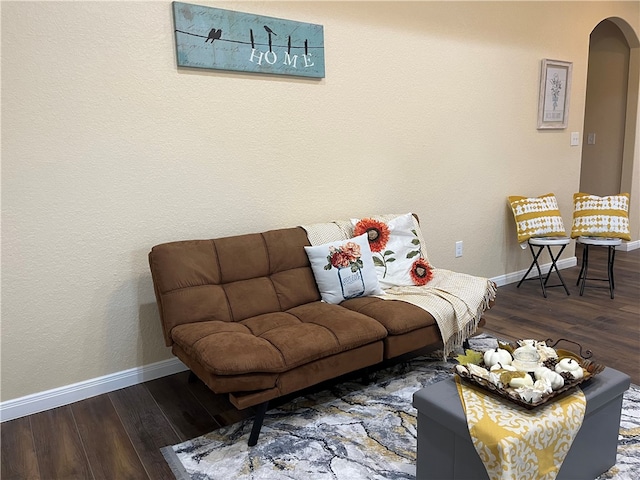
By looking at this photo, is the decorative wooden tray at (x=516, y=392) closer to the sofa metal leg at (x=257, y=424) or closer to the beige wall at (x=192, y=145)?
the sofa metal leg at (x=257, y=424)

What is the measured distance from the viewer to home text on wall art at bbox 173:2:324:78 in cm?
262

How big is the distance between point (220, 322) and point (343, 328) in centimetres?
60

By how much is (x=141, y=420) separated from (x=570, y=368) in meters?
1.85

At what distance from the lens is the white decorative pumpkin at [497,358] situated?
1.80 meters

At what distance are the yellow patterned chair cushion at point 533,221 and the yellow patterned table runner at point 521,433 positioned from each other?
102 inches

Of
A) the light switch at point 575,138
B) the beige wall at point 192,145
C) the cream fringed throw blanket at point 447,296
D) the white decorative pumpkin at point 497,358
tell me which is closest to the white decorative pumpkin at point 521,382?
the white decorative pumpkin at point 497,358

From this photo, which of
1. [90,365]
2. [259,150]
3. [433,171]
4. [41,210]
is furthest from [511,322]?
[41,210]

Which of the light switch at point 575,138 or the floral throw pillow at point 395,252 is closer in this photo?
the floral throw pillow at point 395,252

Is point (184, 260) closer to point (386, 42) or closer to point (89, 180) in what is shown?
point (89, 180)

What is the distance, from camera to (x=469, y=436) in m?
1.57

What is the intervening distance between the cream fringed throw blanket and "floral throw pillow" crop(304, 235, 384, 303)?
4.9 inches

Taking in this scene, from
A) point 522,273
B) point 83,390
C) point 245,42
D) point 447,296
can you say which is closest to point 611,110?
point 522,273

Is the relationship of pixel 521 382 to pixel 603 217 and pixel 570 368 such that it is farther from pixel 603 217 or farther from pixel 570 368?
pixel 603 217

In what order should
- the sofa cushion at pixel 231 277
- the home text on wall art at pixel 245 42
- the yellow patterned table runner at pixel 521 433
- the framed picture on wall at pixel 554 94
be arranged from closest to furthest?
1. the yellow patterned table runner at pixel 521 433
2. the sofa cushion at pixel 231 277
3. the home text on wall art at pixel 245 42
4. the framed picture on wall at pixel 554 94
